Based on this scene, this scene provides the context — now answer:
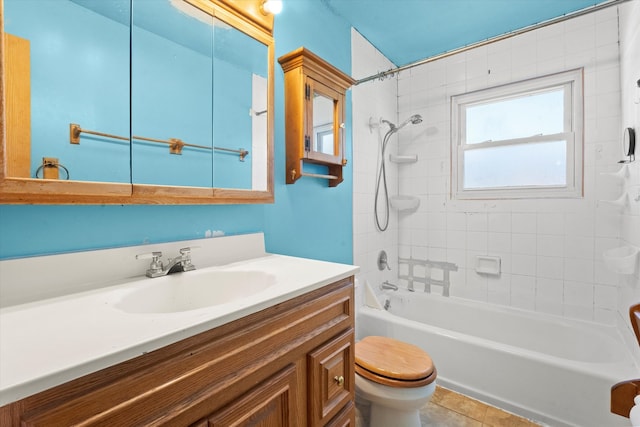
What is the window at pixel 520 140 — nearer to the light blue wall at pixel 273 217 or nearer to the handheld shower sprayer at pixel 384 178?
the handheld shower sprayer at pixel 384 178

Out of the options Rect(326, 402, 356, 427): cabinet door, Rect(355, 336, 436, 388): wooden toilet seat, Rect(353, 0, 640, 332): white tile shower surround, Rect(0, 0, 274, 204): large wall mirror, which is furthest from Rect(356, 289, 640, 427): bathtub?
Rect(0, 0, 274, 204): large wall mirror

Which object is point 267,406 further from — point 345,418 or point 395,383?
point 395,383

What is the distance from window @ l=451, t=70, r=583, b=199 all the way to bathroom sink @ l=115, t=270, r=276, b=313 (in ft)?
6.72

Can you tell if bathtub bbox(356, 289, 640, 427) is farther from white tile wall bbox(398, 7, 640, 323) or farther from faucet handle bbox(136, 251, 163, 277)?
faucet handle bbox(136, 251, 163, 277)

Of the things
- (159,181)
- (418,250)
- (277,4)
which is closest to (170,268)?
(159,181)

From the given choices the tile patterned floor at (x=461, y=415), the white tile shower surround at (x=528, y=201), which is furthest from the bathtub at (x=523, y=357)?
Result: the white tile shower surround at (x=528, y=201)

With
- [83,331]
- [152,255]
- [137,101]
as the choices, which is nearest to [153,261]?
[152,255]

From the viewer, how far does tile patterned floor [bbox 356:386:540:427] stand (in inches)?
A: 60.8

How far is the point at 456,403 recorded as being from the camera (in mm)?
1715

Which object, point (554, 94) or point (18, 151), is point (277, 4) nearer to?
point (18, 151)

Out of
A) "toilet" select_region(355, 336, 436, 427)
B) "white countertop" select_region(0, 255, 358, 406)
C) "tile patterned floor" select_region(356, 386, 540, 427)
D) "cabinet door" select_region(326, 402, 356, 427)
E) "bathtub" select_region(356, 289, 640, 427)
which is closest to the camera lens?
"white countertop" select_region(0, 255, 358, 406)

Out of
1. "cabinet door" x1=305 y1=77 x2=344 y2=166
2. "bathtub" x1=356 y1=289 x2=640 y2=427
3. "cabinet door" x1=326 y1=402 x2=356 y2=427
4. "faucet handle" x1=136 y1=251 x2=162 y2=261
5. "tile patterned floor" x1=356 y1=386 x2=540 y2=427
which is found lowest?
"tile patterned floor" x1=356 y1=386 x2=540 y2=427

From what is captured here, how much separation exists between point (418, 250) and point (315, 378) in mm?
1992

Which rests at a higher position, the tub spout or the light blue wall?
the light blue wall
